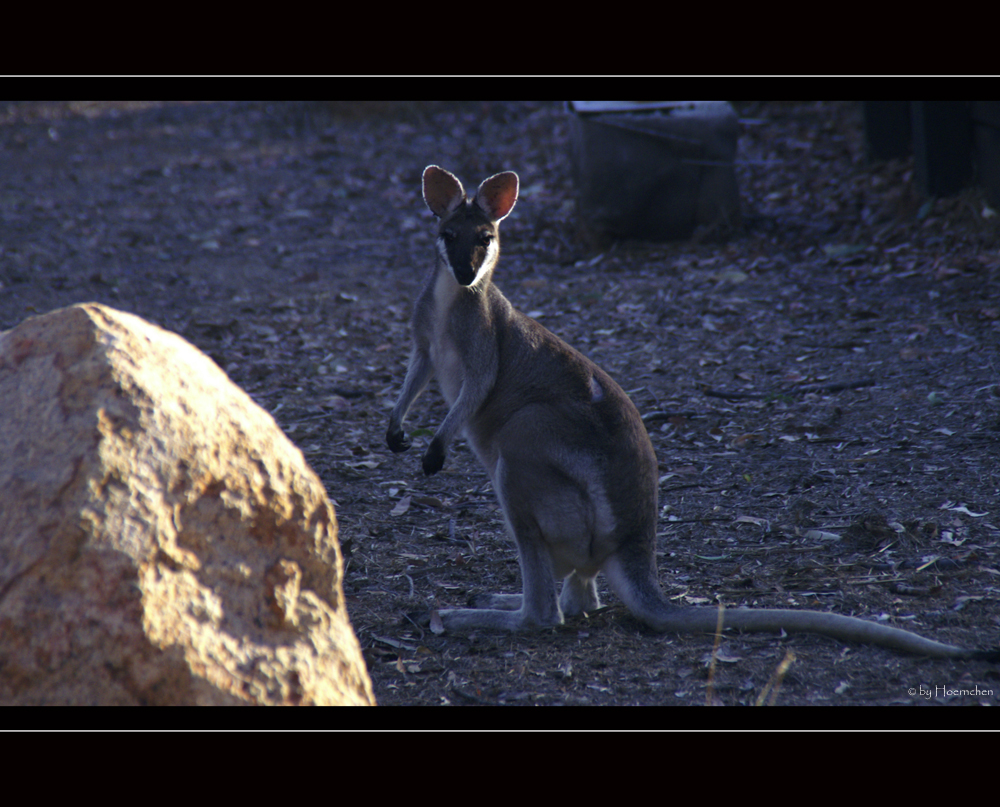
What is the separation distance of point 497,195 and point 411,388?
3.28 feet

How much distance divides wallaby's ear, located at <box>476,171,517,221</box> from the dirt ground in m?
1.63

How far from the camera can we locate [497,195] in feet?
14.1

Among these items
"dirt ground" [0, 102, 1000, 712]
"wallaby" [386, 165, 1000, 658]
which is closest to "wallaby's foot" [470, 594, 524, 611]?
"wallaby" [386, 165, 1000, 658]

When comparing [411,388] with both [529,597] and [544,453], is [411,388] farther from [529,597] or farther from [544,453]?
[529,597]

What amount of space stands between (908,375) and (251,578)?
16.4 feet

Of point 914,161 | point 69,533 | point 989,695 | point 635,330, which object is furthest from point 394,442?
point 914,161

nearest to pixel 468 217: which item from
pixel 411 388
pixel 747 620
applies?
pixel 411 388

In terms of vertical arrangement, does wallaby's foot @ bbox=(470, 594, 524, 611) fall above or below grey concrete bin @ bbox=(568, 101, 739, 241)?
below

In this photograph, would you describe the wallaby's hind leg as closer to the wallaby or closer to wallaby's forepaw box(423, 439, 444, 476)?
the wallaby

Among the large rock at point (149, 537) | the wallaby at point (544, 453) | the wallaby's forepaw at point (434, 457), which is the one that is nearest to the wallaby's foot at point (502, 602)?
the wallaby at point (544, 453)

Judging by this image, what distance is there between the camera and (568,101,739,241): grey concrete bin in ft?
28.5
